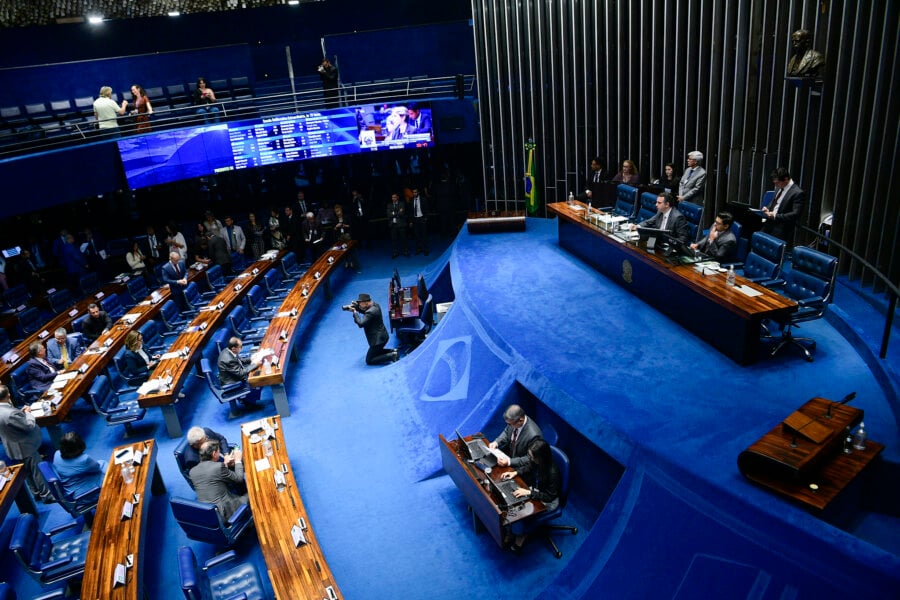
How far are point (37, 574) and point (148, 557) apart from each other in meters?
1.05

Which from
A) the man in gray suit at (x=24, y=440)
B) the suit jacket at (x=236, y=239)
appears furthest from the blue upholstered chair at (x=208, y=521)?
the suit jacket at (x=236, y=239)

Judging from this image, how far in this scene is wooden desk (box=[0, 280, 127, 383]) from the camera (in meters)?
9.44

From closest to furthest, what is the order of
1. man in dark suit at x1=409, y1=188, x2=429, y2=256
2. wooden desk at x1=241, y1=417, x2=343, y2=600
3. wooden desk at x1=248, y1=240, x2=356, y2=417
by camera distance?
wooden desk at x1=241, y1=417, x2=343, y2=600 < wooden desk at x1=248, y1=240, x2=356, y2=417 < man in dark suit at x1=409, y1=188, x2=429, y2=256

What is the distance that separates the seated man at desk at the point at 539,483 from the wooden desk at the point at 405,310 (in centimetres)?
495

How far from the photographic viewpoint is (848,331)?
6891mm

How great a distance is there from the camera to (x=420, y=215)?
15156 millimetres

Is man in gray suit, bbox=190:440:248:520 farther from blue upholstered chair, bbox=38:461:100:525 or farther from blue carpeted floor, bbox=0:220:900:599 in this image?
blue upholstered chair, bbox=38:461:100:525

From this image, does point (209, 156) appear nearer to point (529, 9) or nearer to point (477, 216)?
point (477, 216)

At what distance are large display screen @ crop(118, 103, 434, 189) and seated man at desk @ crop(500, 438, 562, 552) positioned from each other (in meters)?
10.3

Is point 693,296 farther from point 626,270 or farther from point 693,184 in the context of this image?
point 693,184

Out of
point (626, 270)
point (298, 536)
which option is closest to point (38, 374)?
point (298, 536)

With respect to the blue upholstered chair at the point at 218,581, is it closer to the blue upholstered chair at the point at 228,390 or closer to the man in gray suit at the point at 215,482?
the man in gray suit at the point at 215,482

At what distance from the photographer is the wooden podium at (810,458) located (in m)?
4.48

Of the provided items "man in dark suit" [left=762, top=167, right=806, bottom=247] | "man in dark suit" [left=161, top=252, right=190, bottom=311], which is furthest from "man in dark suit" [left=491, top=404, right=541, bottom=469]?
"man in dark suit" [left=161, top=252, right=190, bottom=311]
